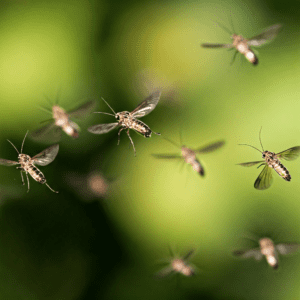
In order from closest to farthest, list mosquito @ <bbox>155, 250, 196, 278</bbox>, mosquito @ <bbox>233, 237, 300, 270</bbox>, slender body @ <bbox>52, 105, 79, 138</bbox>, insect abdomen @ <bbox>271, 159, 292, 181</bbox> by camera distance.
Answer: insect abdomen @ <bbox>271, 159, 292, 181</bbox>, slender body @ <bbox>52, 105, 79, 138</bbox>, mosquito @ <bbox>233, 237, 300, 270</bbox>, mosquito @ <bbox>155, 250, 196, 278</bbox>

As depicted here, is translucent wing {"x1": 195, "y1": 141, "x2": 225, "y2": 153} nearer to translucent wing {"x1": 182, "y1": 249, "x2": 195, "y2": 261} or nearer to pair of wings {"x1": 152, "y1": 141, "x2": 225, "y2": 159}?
pair of wings {"x1": 152, "y1": 141, "x2": 225, "y2": 159}

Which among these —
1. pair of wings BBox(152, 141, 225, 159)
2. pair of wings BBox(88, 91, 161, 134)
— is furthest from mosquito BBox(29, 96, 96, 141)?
pair of wings BBox(152, 141, 225, 159)

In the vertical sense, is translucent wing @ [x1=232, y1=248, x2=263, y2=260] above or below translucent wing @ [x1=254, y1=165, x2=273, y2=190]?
below

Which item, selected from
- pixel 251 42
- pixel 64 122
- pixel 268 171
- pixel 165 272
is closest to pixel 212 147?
pixel 268 171

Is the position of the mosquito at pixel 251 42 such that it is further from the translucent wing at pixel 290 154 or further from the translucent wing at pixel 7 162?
the translucent wing at pixel 7 162

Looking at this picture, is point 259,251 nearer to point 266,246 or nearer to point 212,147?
point 266,246

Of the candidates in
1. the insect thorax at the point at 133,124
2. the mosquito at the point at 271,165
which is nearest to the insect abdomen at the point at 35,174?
the insect thorax at the point at 133,124
